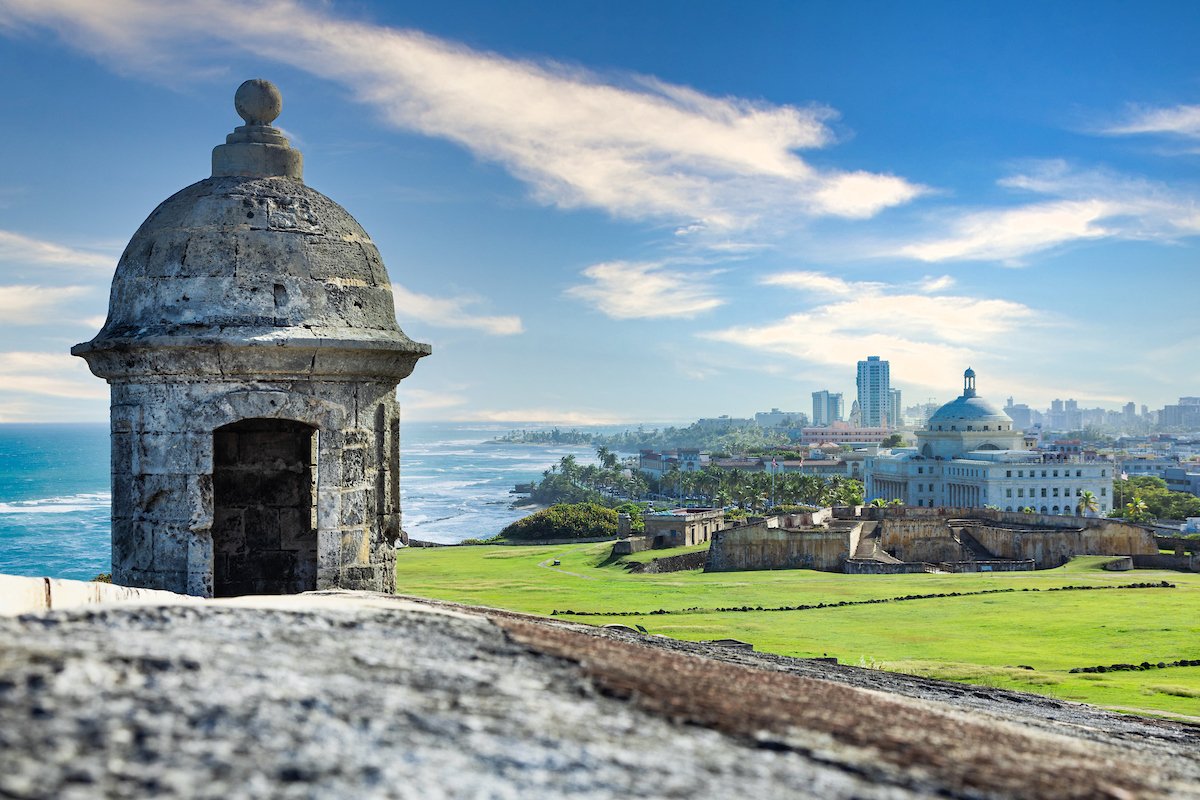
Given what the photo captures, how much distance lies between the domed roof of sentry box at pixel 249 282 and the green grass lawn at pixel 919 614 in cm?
1205

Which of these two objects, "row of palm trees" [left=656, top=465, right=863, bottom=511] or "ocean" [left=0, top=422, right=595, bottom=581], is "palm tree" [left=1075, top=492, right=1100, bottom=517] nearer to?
"row of palm trees" [left=656, top=465, right=863, bottom=511]

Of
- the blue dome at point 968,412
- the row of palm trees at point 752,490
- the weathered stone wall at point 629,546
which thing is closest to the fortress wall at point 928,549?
the row of palm trees at point 752,490

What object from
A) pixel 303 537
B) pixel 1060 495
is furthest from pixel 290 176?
pixel 1060 495

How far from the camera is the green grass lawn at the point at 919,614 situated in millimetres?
23031

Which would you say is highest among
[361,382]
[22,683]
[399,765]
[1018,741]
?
[361,382]

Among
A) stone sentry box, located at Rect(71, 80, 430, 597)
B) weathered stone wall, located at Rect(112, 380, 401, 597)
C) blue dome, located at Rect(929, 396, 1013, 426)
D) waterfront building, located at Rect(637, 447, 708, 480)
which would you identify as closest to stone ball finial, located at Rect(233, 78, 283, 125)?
stone sentry box, located at Rect(71, 80, 430, 597)

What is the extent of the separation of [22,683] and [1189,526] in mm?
76207

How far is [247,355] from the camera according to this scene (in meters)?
8.05

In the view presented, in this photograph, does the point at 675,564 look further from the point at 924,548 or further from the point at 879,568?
the point at 924,548

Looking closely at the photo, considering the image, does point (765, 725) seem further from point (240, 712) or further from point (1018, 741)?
point (240, 712)

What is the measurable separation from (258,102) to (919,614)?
31.0 meters

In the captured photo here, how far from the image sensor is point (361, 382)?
8.55 m

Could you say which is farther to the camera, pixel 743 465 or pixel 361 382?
pixel 743 465

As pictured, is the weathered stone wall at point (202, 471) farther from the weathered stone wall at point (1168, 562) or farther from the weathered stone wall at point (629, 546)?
the weathered stone wall at point (1168, 562)
